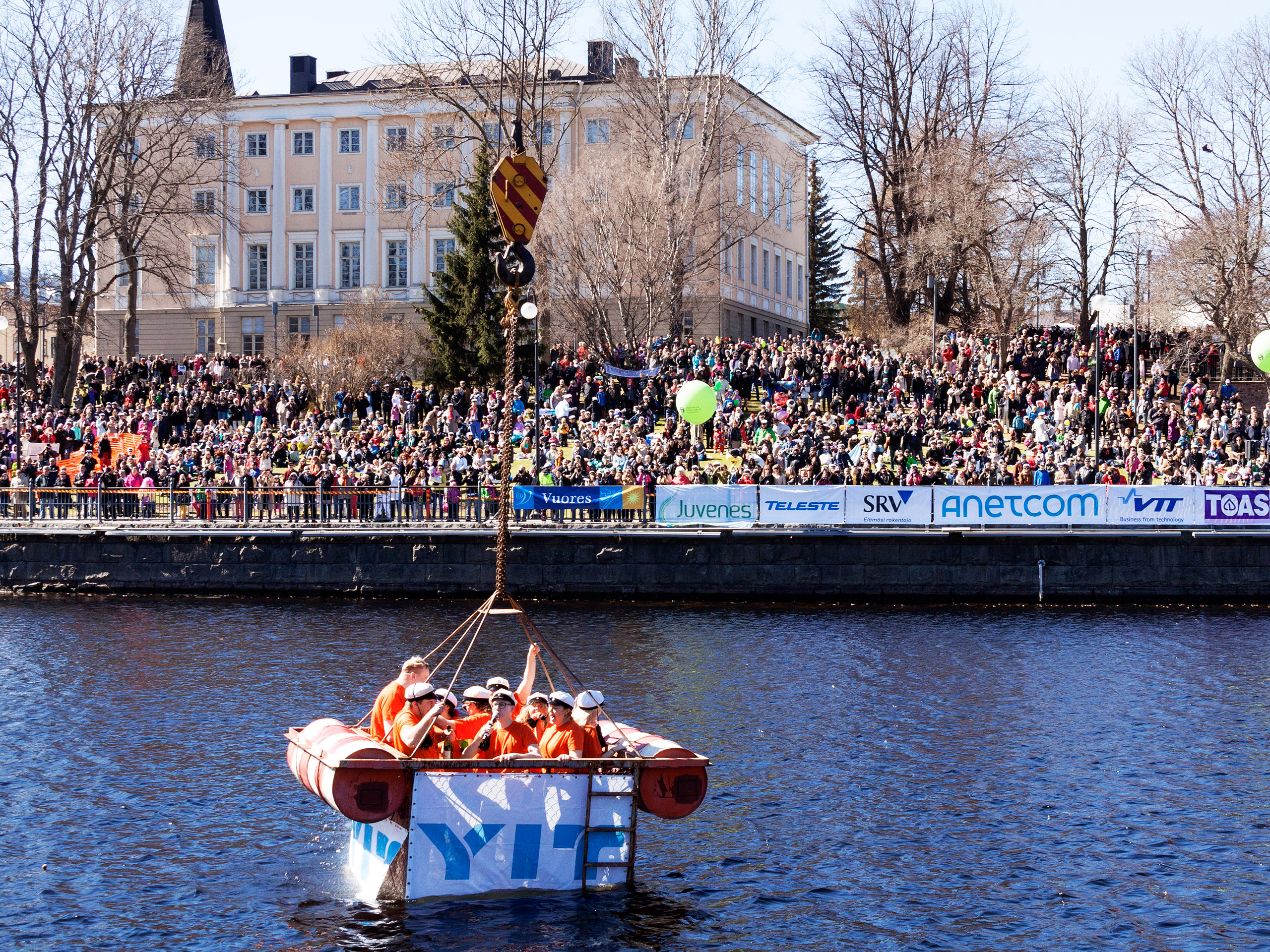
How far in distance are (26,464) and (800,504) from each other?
2262 centimetres

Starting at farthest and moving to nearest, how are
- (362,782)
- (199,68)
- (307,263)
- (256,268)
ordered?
1. (256,268)
2. (307,263)
3. (199,68)
4. (362,782)

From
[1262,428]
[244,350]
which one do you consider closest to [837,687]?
[1262,428]

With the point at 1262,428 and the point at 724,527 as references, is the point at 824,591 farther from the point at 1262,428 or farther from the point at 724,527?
the point at 1262,428

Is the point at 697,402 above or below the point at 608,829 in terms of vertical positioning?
above

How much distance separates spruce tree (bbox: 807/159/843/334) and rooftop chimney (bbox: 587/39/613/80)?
27447 millimetres

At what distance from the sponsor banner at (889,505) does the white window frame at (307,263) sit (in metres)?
46.8

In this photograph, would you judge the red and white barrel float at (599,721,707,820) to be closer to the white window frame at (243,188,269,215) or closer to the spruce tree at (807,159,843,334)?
the white window frame at (243,188,269,215)

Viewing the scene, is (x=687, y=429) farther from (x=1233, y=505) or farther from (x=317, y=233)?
(x=317, y=233)

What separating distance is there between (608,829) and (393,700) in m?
2.72

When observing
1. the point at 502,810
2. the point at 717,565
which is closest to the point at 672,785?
the point at 502,810

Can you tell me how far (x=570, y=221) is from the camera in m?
54.6

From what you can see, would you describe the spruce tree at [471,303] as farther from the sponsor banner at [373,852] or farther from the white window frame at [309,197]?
the sponsor banner at [373,852]

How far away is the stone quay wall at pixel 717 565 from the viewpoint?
36.0 meters

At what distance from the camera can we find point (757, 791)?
19016mm
